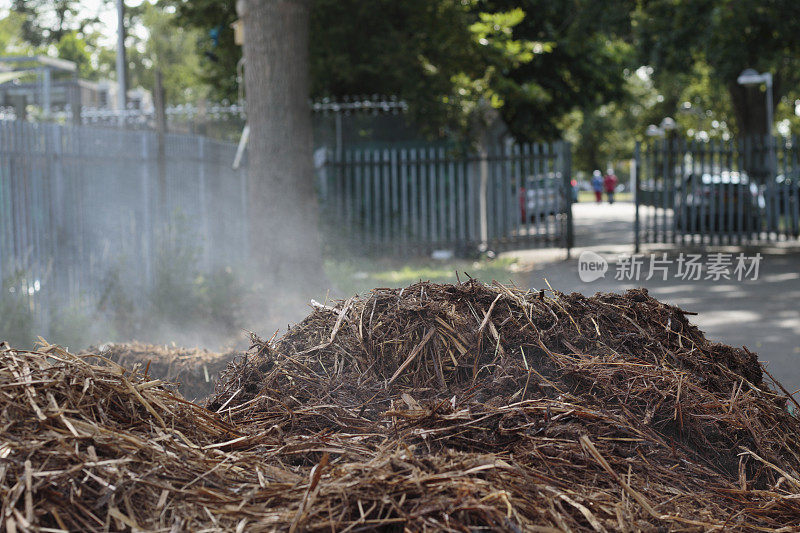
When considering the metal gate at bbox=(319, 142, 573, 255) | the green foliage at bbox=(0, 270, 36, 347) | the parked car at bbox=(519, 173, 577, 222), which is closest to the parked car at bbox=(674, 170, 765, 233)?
the parked car at bbox=(519, 173, 577, 222)

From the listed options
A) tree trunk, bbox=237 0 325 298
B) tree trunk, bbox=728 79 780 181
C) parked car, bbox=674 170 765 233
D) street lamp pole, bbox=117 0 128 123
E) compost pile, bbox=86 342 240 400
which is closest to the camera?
compost pile, bbox=86 342 240 400

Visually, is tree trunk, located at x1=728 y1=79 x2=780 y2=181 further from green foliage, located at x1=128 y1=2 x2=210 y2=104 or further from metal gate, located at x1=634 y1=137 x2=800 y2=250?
green foliage, located at x1=128 y1=2 x2=210 y2=104

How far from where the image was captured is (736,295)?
36.0 ft

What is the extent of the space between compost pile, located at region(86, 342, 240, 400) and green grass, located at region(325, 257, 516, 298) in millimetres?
5178

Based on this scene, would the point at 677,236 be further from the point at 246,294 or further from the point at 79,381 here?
the point at 79,381

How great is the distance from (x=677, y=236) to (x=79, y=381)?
1537cm

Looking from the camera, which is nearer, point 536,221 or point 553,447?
point 553,447

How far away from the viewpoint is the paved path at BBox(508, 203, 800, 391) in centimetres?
757

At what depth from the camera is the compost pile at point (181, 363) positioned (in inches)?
190

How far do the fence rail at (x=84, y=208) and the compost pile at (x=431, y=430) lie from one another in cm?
492

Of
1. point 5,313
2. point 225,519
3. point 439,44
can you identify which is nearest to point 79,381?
point 225,519

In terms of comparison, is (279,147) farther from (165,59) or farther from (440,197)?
(165,59)

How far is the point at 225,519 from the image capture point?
A: 2.01 meters

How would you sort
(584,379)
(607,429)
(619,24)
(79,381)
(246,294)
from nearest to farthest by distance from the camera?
(79,381) → (607,429) → (584,379) → (246,294) → (619,24)
